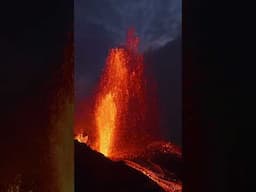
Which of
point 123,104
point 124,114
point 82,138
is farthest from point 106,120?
point 82,138

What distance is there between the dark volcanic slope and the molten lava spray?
14.9 metres

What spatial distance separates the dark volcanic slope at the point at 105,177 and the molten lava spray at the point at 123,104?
14.9 m

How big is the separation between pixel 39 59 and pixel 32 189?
4.05ft

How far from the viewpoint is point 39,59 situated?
291 centimetres

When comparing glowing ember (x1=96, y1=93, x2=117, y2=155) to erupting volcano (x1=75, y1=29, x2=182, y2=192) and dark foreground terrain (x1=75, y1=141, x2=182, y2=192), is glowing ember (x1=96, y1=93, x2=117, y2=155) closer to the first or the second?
erupting volcano (x1=75, y1=29, x2=182, y2=192)

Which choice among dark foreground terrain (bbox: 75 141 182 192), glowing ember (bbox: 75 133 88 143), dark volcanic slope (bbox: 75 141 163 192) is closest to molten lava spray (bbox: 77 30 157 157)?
glowing ember (bbox: 75 133 88 143)

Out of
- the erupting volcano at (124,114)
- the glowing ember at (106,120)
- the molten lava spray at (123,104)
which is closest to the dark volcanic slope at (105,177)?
the erupting volcano at (124,114)

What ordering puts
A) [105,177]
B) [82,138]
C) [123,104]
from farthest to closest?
[123,104] < [82,138] < [105,177]

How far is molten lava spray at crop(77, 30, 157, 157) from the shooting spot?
92.0 ft

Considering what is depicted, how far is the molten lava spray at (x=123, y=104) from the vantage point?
28047 millimetres

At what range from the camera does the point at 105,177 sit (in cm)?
1177

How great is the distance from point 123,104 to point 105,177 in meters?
17.9

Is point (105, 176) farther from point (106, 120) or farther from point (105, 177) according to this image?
point (106, 120)

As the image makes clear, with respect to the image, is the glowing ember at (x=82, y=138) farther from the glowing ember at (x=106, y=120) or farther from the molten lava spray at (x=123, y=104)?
the glowing ember at (x=106, y=120)
